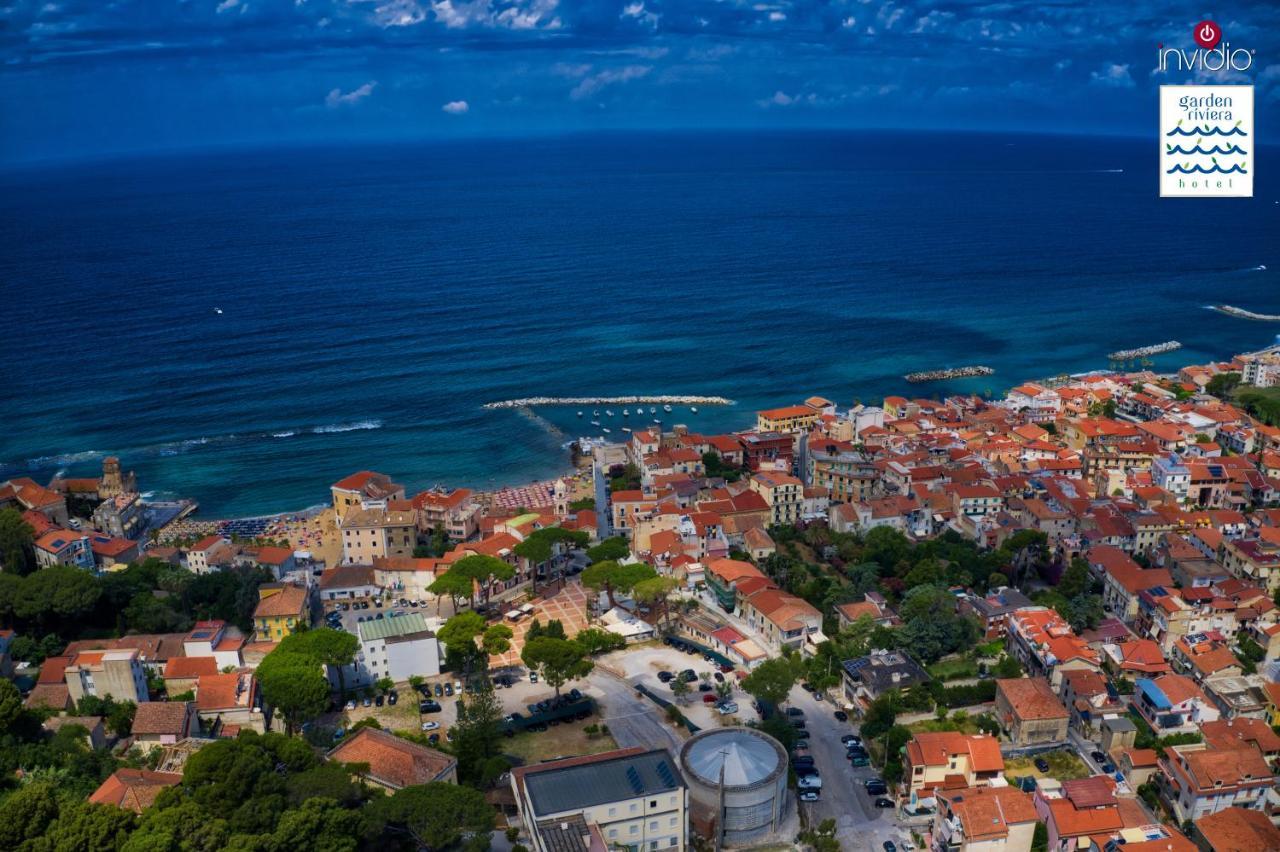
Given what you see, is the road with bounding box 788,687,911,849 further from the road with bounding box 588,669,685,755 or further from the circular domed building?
the road with bounding box 588,669,685,755

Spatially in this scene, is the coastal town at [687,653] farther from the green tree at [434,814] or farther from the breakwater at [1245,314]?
the breakwater at [1245,314]

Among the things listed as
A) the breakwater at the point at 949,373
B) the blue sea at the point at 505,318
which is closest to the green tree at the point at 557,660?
the blue sea at the point at 505,318

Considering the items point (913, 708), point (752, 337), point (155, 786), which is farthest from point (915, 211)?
point (155, 786)

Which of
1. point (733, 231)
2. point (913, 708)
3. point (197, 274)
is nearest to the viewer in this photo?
point (913, 708)

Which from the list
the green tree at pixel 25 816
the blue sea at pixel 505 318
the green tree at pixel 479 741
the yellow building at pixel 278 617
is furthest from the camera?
the blue sea at pixel 505 318

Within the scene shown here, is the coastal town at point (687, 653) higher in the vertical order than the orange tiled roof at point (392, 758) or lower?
lower

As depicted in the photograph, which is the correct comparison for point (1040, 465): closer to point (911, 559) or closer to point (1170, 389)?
point (911, 559)

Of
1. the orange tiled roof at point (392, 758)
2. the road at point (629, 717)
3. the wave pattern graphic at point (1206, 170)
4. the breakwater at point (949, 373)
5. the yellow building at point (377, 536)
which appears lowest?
the breakwater at point (949, 373)
